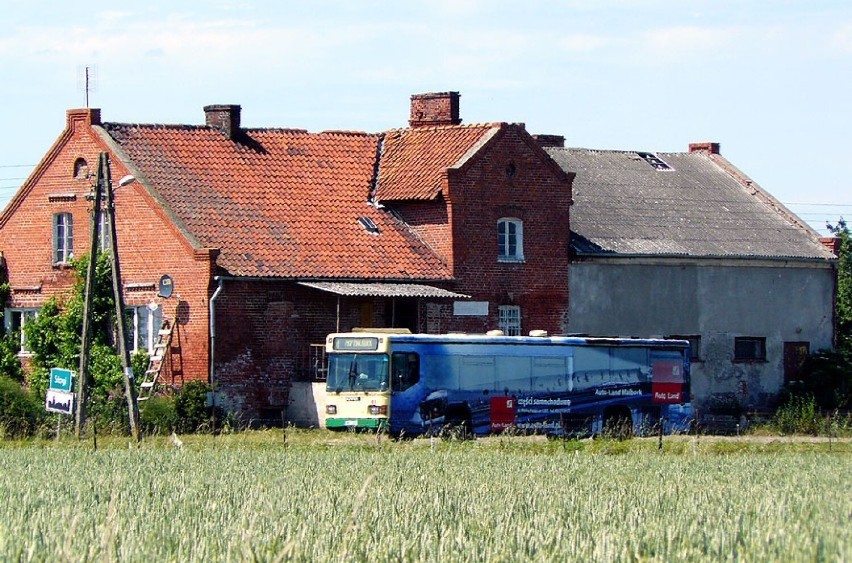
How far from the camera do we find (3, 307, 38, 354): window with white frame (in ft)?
131

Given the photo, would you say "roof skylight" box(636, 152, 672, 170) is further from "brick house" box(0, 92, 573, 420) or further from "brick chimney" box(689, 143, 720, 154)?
"brick house" box(0, 92, 573, 420)

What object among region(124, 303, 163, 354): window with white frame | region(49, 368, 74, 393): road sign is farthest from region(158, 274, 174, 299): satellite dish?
region(49, 368, 74, 393): road sign

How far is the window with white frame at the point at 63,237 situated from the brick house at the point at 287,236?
0.05 meters

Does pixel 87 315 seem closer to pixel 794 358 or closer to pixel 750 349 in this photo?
pixel 750 349

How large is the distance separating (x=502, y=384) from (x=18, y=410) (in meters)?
11.2

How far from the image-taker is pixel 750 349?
4450 centimetres

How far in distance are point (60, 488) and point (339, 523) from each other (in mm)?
5787

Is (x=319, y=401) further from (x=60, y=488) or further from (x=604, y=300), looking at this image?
(x=60, y=488)

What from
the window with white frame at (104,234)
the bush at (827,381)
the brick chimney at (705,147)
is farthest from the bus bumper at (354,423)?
the brick chimney at (705,147)

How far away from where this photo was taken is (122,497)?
17.8 metres

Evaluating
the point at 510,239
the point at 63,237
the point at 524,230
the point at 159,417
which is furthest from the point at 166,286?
the point at 524,230

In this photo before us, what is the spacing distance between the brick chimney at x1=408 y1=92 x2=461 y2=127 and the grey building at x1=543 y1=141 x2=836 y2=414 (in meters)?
4.35

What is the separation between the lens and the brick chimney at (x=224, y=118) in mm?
41562

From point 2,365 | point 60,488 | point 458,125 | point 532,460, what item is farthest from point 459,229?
point 60,488
